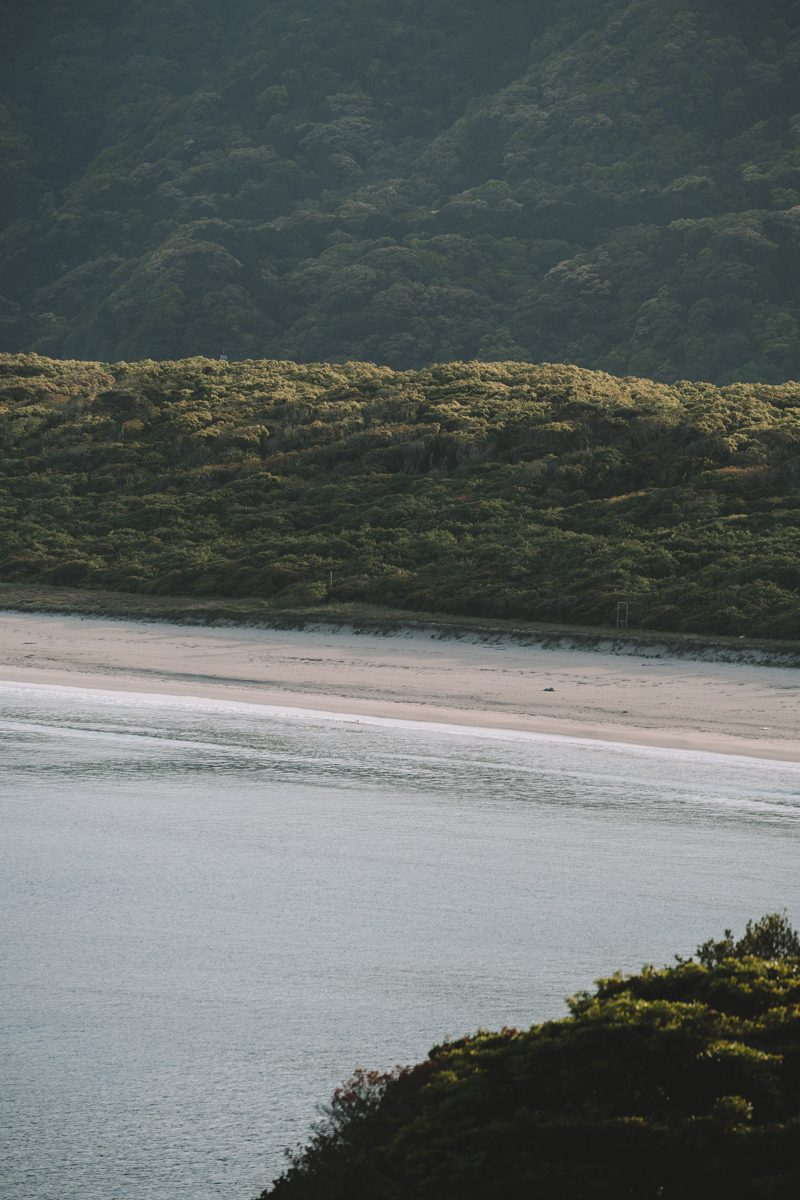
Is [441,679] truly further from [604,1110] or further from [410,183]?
[410,183]

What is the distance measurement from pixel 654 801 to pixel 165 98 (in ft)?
294

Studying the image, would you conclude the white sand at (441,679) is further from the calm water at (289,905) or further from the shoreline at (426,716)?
the calm water at (289,905)

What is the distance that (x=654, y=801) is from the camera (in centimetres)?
927

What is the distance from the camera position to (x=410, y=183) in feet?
240

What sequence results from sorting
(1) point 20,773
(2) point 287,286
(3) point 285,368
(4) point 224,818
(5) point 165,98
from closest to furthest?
1. (4) point 224,818
2. (1) point 20,773
3. (3) point 285,368
4. (2) point 287,286
5. (5) point 165,98

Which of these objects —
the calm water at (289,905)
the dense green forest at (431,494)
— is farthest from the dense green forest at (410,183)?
the calm water at (289,905)

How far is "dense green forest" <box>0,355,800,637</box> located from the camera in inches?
706

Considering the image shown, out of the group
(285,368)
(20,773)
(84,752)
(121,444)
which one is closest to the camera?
(20,773)

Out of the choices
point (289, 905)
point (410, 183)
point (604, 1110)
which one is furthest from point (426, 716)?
point (410, 183)

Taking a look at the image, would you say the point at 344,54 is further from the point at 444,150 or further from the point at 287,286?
the point at 287,286

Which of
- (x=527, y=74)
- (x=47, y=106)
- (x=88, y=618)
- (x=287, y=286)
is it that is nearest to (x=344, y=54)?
(x=527, y=74)

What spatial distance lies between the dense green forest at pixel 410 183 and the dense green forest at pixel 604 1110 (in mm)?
48610

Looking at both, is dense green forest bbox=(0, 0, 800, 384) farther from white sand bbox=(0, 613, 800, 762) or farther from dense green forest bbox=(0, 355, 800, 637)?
white sand bbox=(0, 613, 800, 762)

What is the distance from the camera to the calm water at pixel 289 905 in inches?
188
